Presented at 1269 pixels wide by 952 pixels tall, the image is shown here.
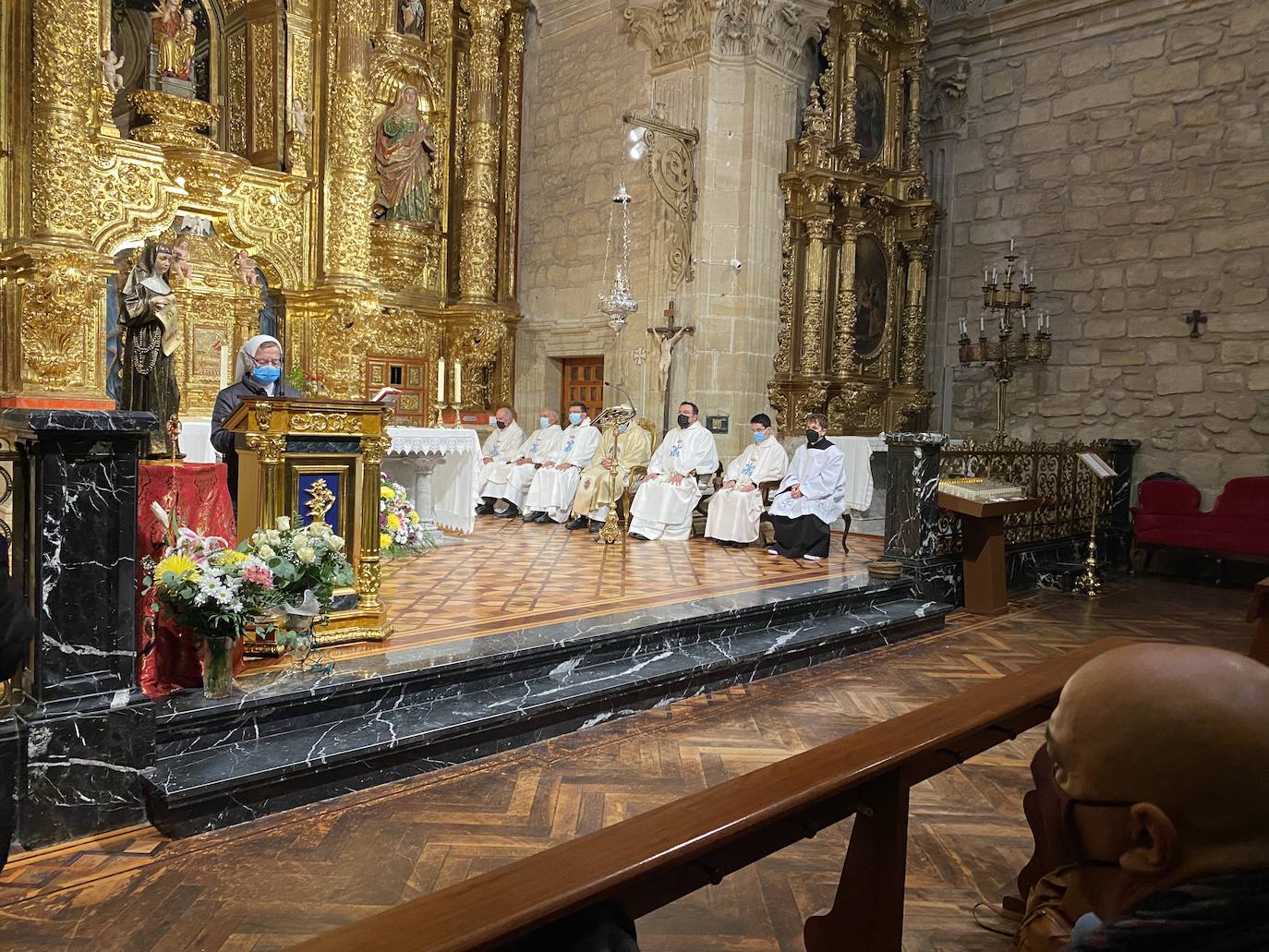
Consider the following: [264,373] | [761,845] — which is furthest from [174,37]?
[761,845]

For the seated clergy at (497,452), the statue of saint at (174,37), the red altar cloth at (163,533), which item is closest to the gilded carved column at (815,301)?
the seated clergy at (497,452)

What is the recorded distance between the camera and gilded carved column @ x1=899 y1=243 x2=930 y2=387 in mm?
12594

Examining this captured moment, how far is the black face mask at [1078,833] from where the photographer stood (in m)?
1.14

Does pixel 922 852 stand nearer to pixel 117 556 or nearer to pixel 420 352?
pixel 117 556

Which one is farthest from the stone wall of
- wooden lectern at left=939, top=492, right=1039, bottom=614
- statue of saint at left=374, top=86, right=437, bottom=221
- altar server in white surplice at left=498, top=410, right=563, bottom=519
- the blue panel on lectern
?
the blue panel on lectern

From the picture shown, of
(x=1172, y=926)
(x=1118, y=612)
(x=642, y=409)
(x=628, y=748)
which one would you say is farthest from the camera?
(x=642, y=409)

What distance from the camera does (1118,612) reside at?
7934 millimetres

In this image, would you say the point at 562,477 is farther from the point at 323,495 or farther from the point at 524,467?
the point at 323,495

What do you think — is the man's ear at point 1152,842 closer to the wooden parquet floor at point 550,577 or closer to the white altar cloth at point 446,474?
the wooden parquet floor at point 550,577

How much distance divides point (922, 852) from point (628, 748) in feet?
4.71

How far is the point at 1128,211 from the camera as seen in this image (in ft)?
36.3

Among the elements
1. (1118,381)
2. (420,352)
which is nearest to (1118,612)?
(1118,381)

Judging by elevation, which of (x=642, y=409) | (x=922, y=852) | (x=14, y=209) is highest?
(x=14, y=209)

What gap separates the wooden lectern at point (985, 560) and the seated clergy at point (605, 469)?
3.62 meters
